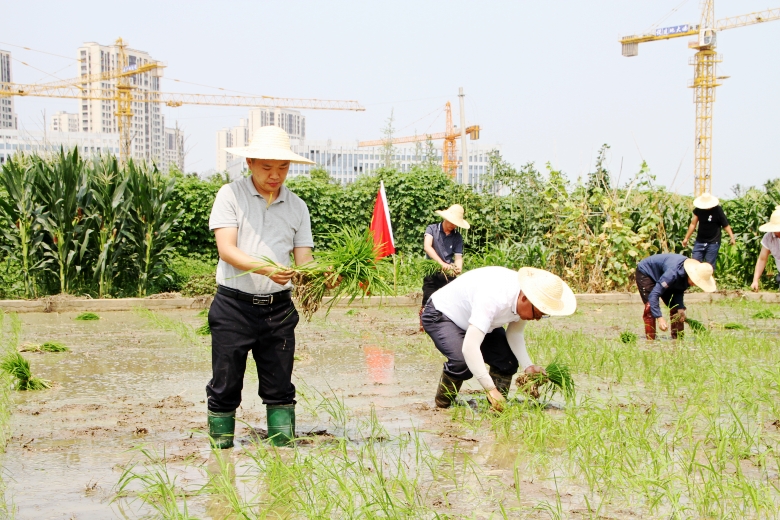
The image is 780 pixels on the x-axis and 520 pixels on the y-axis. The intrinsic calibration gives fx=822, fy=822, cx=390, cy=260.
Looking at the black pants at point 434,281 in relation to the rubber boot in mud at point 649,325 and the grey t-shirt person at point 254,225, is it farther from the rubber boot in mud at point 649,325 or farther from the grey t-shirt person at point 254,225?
the grey t-shirt person at point 254,225

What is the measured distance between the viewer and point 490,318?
534cm

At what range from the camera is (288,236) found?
16.5ft

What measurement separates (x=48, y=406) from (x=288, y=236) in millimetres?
2708

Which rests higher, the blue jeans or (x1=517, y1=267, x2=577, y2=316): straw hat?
(x1=517, y1=267, x2=577, y2=316): straw hat

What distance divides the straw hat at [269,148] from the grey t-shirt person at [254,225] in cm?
22

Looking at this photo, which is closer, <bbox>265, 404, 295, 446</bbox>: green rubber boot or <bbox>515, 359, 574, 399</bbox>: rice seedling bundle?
<bbox>265, 404, 295, 446</bbox>: green rubber boot

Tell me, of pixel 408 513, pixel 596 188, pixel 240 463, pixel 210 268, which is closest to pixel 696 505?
pixel 408 513

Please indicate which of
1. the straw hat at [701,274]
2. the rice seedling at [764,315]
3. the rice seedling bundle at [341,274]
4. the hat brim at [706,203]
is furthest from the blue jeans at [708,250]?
the rice seedling bundle at [341,274]

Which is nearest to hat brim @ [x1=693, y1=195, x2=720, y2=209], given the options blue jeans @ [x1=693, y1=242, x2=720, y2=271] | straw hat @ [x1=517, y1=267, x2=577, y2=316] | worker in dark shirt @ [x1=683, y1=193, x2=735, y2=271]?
worker in dark shirt @ [x1=683, y1=193, x2=735, y2=271]

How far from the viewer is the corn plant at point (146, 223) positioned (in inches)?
571

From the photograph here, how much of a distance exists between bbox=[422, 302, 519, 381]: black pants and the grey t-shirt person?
145 centimetres

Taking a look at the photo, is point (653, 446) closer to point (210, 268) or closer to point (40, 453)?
point (40, 453)

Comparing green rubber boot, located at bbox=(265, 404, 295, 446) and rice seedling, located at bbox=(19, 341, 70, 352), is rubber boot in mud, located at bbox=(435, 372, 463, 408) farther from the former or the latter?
rice seedling, located at bbox=(19, 341, 70, 352)

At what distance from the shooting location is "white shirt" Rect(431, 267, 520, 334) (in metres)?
5.31
